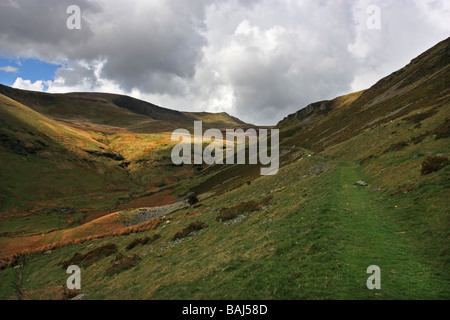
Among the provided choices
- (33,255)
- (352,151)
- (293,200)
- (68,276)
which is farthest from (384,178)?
(33,255)

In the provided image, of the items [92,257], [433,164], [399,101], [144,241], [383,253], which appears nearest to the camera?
[383,253]

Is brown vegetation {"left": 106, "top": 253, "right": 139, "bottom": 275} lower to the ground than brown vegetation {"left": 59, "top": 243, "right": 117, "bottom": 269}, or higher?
higher

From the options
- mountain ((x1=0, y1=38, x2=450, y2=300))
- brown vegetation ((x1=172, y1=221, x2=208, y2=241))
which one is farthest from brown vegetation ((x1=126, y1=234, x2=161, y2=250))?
brown vegetation ((x1=172, y1=221, x2=208, y2=241))

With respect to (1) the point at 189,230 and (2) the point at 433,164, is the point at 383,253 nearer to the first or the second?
(2) the point at 433,164

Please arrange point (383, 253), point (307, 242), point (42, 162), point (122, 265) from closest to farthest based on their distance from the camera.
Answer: point (383, 253), point (307, 242), point (122, 265), point (42, 162)

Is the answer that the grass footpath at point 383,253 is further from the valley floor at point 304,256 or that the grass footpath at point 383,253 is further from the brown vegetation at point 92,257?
the brown vegetation at point 92,257

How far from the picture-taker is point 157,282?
597 inches

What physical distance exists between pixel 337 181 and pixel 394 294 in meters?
18.6

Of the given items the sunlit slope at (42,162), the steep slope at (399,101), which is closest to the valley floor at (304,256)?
the steep slope at (399,101)

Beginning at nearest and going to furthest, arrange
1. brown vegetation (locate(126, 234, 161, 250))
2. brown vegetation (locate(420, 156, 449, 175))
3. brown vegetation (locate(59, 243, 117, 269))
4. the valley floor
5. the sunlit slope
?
1. the valley floor
2. brown vegetation (locate(420, 156, 449, 175))
3. brown vegetation (locate(59, 243, 117, 269))
4. brown vegetation (locate(126, 234, 161, 250))
5. the sunlit slope

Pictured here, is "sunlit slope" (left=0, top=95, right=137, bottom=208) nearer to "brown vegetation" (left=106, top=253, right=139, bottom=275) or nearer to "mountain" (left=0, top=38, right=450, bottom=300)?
"mountain" (left=0, top=38, right=450, bottom=300)

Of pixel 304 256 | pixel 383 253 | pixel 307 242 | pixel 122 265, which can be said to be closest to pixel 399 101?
pixel 383 253

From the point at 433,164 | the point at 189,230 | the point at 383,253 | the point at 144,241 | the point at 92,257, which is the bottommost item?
the point at 92,257

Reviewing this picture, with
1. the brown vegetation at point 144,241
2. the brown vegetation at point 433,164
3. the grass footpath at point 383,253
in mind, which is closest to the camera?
the grass footpath at point 383,253
